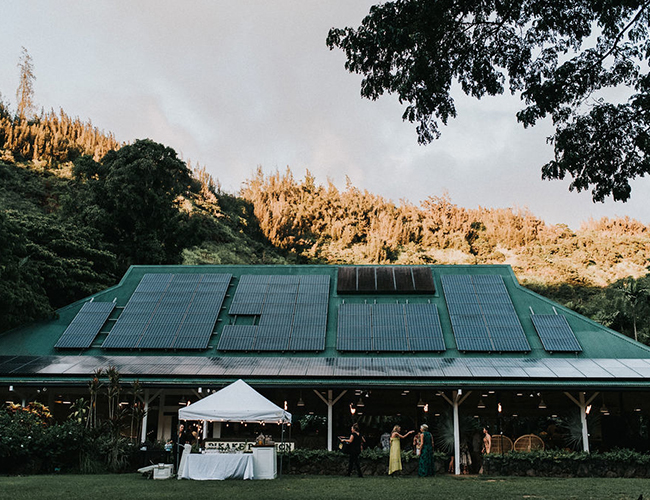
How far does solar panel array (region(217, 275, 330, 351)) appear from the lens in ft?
67.8

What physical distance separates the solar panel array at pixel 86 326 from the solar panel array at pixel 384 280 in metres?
8.82

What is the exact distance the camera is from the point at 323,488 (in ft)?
41.0

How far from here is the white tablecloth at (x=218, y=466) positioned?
590 inches

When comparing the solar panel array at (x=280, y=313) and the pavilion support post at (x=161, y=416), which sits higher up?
the solar panel array at (x=280, y=313)

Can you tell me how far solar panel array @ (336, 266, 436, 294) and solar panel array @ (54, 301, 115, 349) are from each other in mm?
8824

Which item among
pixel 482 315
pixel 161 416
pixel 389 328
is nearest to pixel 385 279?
pixel 389 328

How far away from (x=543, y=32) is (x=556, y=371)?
35.6ft

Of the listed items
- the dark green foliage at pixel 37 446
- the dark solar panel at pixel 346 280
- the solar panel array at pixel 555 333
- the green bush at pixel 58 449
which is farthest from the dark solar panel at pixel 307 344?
the solar panel array at pixel 555 333

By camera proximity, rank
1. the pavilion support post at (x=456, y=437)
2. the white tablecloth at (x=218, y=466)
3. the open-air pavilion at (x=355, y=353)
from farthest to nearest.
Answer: the open-air pavilion at (x=355, y=353) < the pavilion support post at (x=456, y=437) < the white tablecloth at (x=218, y=466)

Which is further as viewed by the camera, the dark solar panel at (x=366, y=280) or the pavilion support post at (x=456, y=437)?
the dark solar panel at (x=366, y=280)

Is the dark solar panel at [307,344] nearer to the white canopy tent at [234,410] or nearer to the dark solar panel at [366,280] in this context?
the dark solar panel at [366,280]

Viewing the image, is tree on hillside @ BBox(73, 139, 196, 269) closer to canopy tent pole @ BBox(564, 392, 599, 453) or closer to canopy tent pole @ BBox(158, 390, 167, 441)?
canopy tent pole @ BBox(158, 390, 167, 441)

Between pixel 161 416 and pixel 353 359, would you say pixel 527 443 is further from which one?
pixel 161 416

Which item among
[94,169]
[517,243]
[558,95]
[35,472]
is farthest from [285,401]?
[517,243]
